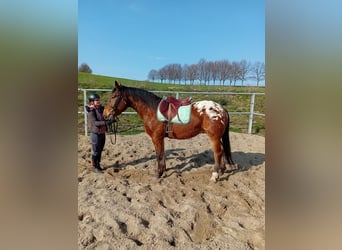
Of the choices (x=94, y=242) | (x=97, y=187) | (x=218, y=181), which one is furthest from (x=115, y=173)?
(x=94, y=242)

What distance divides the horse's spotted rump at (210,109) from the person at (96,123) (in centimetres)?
69

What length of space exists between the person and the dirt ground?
0.19 metres

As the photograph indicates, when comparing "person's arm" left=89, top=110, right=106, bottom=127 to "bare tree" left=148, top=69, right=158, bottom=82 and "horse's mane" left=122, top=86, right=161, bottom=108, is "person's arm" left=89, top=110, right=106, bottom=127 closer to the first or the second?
"horse's mane" left=122, top=86, right=161, bottom=108

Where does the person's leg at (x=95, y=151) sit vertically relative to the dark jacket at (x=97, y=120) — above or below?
below

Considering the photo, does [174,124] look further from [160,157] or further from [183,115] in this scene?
[160,157]

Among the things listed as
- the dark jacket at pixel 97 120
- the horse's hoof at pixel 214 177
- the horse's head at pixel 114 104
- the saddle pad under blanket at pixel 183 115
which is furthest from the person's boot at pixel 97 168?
the horse's hoof at pixel 214 177

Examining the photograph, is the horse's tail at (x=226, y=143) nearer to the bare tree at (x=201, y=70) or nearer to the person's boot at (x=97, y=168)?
the bare tree at (x=201, y=70)

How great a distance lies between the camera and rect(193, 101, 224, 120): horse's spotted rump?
6.56 feet

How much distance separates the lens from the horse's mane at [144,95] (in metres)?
2.01

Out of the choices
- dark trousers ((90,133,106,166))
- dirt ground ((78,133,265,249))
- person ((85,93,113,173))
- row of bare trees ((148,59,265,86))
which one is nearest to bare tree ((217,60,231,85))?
row of bare trees ((148,59,265,86))

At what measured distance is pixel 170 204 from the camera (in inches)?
66.8

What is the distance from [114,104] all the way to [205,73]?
0.80 meters
